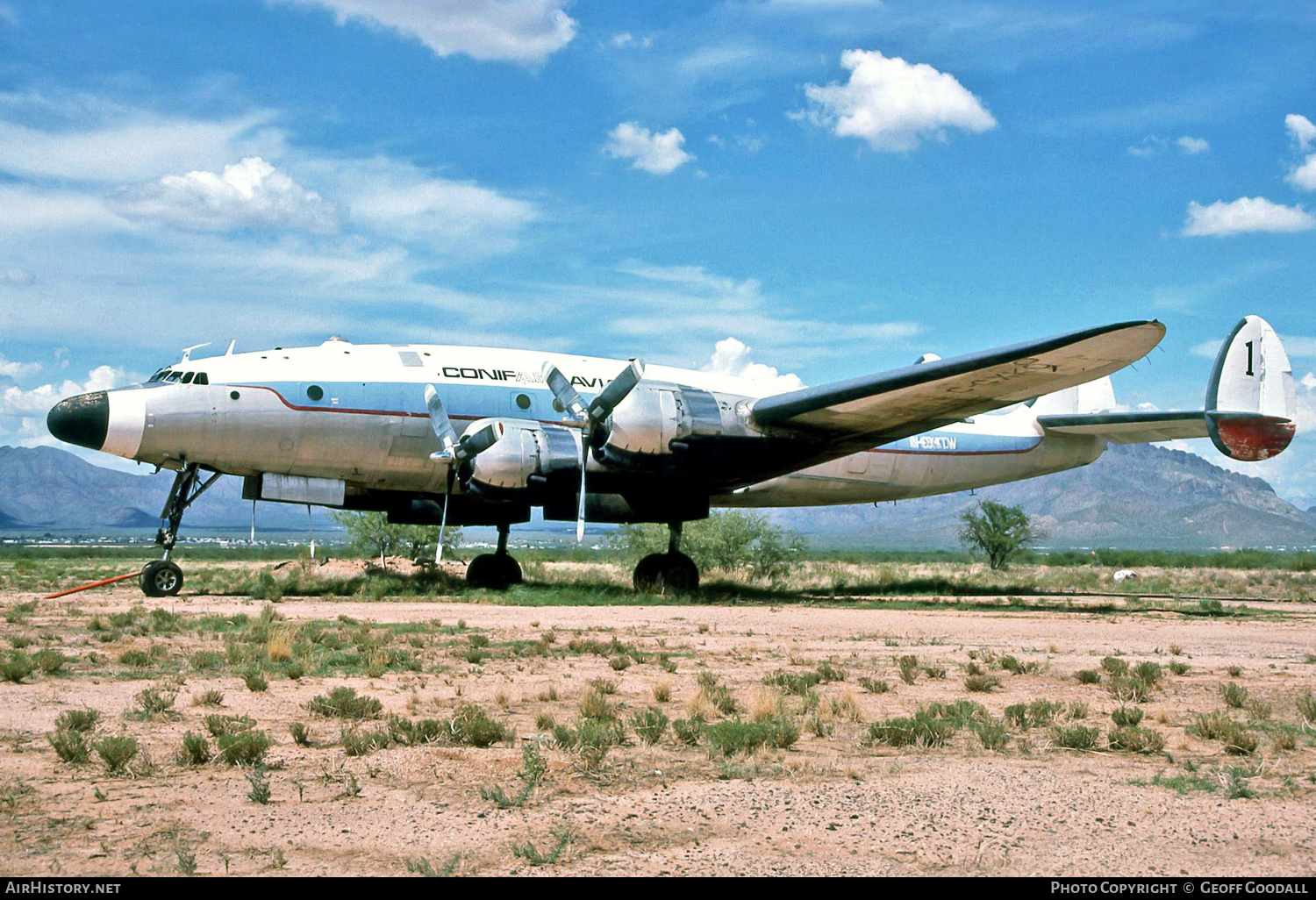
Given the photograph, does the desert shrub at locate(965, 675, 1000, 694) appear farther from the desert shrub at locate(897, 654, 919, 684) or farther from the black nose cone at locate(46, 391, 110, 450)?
the black nose cone at locate(46, 391, 110, 450)

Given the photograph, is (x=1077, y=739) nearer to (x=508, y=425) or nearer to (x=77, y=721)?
(x=77, y=721)

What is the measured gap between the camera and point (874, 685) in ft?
31.9

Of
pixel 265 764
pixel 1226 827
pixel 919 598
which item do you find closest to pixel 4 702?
pixel 265 764

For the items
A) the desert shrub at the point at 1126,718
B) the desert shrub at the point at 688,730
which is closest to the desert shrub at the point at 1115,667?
the desert shrub at the point at 1126,718

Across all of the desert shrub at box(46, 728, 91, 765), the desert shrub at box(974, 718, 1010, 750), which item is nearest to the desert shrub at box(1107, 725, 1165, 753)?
the desert shrub at box(974, 718, 1010, 750)

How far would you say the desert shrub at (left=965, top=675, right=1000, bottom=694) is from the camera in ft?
31.8

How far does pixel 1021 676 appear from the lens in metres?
10.8

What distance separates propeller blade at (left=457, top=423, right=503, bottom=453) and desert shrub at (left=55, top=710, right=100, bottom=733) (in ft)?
36.7

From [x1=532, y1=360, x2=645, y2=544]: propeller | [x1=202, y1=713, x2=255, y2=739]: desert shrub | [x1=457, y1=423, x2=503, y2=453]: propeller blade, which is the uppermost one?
[x1=532, y1=360, x2=645, y2=544]: propeller

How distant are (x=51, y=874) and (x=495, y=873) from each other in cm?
178

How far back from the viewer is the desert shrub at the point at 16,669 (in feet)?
30.8

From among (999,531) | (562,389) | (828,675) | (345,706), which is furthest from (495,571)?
(999,531)

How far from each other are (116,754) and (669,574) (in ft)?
50.4

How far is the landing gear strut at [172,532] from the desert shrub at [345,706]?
11402mm
